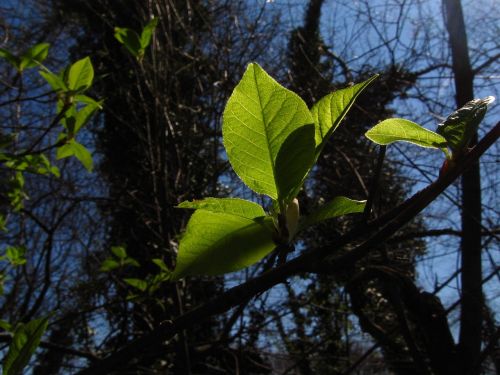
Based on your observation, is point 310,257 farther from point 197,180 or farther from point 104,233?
point 104,233

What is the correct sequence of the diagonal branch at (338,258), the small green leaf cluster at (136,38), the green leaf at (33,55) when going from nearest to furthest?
the diagonal branch at (338,258) → the green leaf at (33,55) → the small green leaf cluster at (136,38)

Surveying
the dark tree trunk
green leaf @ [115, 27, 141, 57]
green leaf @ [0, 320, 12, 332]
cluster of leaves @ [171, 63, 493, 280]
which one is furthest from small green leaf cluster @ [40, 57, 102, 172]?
the dark tree trunk

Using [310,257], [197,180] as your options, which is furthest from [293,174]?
[197,180]

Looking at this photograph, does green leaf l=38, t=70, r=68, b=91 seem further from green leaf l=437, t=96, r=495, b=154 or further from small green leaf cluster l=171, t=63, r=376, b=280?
green leaf l=437, t=96, r=495, b=154

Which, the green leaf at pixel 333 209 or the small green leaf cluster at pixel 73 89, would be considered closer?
the green leaf at pixel 333 209

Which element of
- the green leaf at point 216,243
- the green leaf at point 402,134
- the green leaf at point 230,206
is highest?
the green leaf at point 402,134

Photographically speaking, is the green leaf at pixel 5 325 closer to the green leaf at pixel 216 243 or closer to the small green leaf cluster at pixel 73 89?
the small green leaf cluster at pixel 73 89

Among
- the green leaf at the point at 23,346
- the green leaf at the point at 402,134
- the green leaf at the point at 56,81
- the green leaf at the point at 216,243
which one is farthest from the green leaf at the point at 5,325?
the green leaf at the point at 402,134
